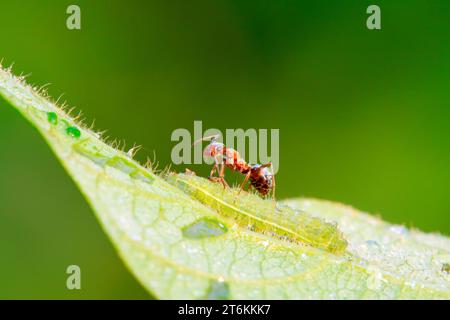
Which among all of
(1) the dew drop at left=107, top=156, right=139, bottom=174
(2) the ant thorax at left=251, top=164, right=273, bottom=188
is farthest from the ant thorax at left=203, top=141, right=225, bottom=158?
(1) the dew drop at left=107, top=156, right=139, bottom=174

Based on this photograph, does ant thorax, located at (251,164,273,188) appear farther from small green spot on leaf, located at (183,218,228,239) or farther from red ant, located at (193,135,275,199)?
small green spot on leaf, located at (183,218,228,239)

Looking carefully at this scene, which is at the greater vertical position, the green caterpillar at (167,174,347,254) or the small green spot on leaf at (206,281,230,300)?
the green caterpillar at (167,174,347,254)

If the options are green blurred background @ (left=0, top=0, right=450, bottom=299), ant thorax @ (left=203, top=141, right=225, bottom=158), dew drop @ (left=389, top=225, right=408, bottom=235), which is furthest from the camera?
green blurred background @ (left=0, top=0, right=450, bottom=299)

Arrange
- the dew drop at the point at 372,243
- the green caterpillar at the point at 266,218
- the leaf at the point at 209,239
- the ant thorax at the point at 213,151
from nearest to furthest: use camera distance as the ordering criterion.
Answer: the leaf at the point at 209,239 < the green caterpillar at the point at 266,218 < the dew drop at the point at 372,243 < the ant thorax at the point at 213,151

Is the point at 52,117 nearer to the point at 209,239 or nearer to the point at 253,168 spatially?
the point at 209,239

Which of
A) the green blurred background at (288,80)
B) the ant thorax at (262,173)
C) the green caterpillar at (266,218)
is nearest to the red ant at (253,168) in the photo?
the ant thorax at (262,173)

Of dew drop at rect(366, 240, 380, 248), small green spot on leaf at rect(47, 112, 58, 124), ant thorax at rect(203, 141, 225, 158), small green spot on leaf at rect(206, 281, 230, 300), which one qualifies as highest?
small green spot on leaf at rect(47, 112, 58, 124)

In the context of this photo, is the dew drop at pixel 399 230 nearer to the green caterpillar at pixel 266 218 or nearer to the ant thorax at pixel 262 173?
the ant thorax at pixel 262 173
